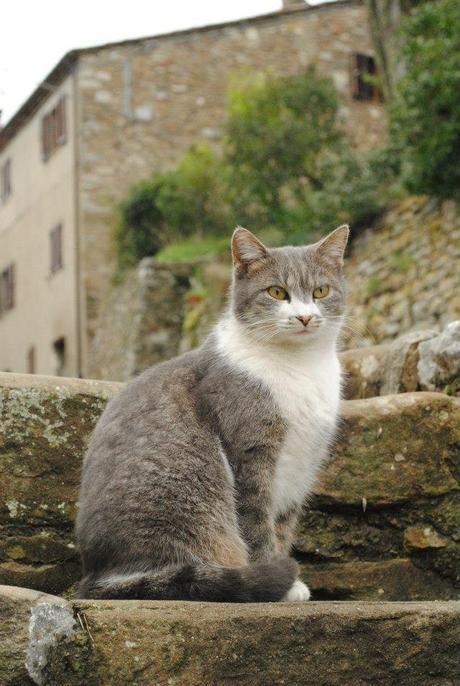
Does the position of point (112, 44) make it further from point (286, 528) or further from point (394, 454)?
point (286, 528)

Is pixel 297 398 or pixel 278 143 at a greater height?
pixel 278 143

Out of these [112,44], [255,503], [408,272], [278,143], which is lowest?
[408,272]

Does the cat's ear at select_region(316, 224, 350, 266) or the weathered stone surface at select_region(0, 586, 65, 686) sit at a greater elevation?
the cat's ear at select_region(316, 224, 350, 266)

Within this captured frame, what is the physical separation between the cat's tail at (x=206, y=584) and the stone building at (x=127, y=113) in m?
16.5

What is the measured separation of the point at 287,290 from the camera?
3869 mm

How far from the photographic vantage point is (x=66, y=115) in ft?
68.4

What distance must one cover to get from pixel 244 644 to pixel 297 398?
1142 mm

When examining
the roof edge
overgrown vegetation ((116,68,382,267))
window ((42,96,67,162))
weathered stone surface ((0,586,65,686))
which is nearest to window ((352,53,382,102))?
the roof edge

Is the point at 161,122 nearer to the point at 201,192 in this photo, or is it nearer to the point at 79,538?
the point at 201,192

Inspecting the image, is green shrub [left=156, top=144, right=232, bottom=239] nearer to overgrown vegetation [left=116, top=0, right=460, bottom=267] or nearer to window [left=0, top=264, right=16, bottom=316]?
overgrown vegetation [left=116, top=0, right=460, bottom=267]

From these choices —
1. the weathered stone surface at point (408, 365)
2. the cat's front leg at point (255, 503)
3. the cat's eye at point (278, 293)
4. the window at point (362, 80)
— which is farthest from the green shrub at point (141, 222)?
the cat's front leg at point (255, 503)

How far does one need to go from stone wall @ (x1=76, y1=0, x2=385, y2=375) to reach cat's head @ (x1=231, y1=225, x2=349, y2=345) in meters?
16.1

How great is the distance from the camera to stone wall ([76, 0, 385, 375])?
2039 centimetres

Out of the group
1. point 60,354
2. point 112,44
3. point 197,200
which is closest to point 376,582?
point 197,200
